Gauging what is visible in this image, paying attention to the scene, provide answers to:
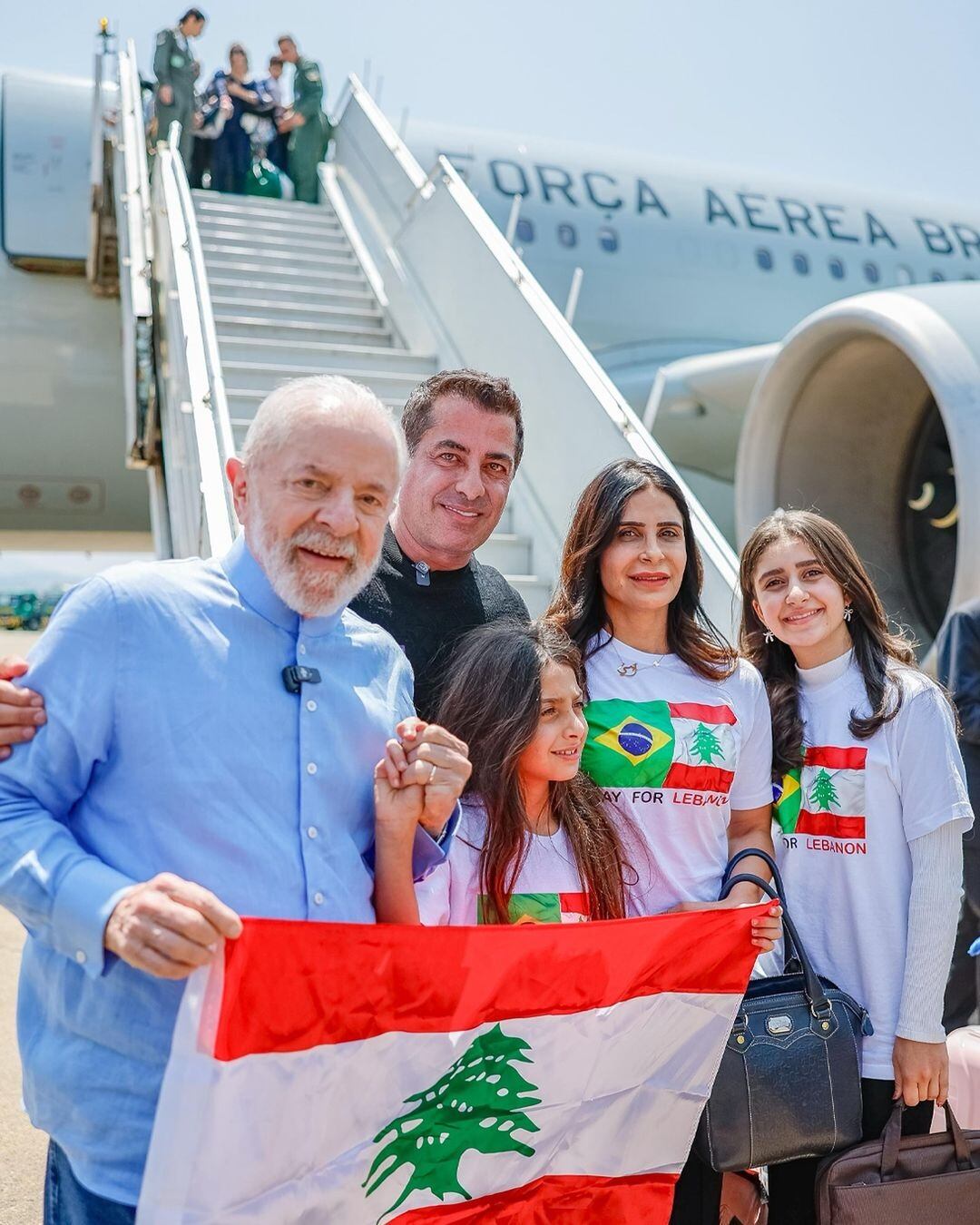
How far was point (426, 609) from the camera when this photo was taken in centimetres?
209

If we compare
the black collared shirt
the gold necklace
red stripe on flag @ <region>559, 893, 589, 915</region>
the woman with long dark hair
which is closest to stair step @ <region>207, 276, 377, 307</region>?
the black collared shirt

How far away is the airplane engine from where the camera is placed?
15.1ft

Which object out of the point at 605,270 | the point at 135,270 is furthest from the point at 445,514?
the point at 605,270

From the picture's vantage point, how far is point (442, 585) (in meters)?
2.13

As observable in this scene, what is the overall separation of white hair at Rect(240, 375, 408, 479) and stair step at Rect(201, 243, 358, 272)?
5084mm

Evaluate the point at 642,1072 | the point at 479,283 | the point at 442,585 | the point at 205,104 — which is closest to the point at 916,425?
the point at 479,283

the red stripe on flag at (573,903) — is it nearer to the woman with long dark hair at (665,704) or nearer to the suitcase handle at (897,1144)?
the woman with long dark hair at (665,704)

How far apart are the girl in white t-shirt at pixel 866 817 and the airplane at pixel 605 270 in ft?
15.6

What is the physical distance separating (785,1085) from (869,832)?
1.47ft

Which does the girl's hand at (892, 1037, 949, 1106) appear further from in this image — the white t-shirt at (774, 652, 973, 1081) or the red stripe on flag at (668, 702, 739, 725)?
the red stripe on flag at (668, 702, 739, 725)

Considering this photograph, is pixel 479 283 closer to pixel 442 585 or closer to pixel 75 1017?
pixel 442 585

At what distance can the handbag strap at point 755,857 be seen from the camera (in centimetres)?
188

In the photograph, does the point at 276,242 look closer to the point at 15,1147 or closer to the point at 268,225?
the point at 268,225

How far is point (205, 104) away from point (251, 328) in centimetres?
306
